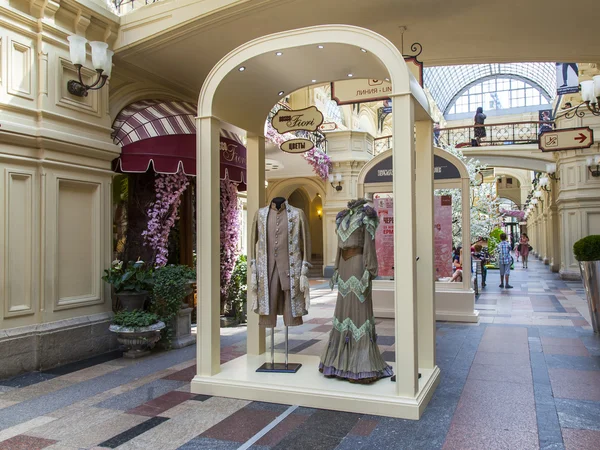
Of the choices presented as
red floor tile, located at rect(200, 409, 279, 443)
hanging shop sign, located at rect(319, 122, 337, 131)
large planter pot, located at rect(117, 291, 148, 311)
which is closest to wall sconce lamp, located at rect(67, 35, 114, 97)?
large planter pot, located at rect(117, 291, 148, 311)

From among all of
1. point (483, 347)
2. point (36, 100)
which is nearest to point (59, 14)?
point (36, 100)

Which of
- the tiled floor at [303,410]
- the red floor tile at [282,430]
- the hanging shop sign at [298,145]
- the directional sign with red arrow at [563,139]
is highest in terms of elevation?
the directional sign with red arrow at [563,139]

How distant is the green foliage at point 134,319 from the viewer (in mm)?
5676

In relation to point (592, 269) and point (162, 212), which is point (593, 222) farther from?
point (162, 212)

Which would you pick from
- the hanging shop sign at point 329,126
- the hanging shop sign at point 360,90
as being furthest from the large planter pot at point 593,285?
the hanging shop sign at point 329,126

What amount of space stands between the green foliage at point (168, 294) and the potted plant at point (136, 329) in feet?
0.93

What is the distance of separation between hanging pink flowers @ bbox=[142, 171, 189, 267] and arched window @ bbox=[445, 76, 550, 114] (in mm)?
40664

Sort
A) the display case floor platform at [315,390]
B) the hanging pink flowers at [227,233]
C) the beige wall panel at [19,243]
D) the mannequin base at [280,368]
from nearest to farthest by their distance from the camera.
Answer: the display case floor platform at [315,390], the mannequin base at [280,368], the beige wall panel at [19,243], the hanging pink flowers at [227,233]

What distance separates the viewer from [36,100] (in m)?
5.44

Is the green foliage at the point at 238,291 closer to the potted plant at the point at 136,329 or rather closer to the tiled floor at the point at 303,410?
the tiled floor at the point at 303,410

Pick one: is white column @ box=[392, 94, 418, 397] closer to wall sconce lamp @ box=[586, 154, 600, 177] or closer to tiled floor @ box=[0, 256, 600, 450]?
tiled floor @ box=[0, 256, 600, 450]

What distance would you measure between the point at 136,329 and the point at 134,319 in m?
0.13

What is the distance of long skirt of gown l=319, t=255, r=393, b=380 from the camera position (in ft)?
13.8

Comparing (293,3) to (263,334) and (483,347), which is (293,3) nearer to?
(263,334)
